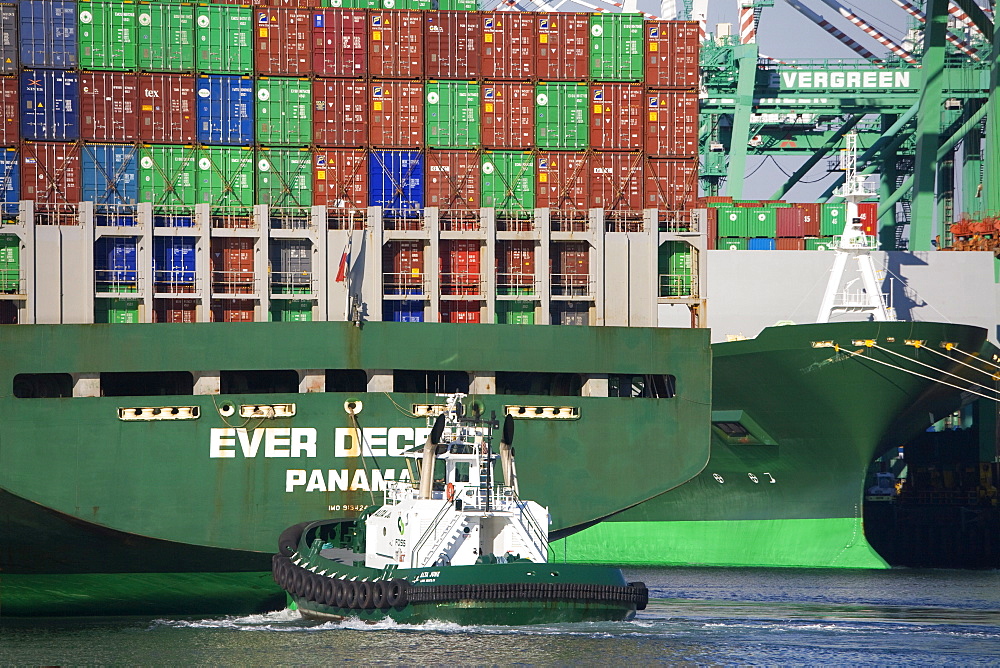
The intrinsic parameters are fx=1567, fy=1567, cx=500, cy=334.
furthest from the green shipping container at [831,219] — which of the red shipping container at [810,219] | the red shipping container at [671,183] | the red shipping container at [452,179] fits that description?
the red shipping container at [452,179]

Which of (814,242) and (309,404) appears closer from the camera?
(309,404)

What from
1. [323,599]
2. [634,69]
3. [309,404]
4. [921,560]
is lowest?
[921,560]

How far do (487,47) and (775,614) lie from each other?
13.3 m

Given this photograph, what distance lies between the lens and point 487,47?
110 feet

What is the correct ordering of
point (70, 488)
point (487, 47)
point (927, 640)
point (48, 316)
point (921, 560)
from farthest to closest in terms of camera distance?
point (921, 560)
point (487, 47)
point (48, 316)
point (70, 488)
point (927, 640)

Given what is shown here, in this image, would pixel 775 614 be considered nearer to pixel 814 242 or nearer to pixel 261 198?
pixel 261 198

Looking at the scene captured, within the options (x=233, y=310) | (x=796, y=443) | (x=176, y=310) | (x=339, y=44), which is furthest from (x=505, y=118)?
(x=796, y=443)

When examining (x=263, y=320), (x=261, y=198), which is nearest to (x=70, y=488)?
(x=263, y=320)

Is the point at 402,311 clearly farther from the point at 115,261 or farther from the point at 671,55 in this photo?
the point at 671,55

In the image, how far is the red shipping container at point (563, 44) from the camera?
1323 inches

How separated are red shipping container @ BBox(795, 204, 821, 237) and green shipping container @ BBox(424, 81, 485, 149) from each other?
20108 mm

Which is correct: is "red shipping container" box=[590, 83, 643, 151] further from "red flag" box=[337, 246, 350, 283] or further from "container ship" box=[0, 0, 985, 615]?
"red flag" box=[337, 246, 350, 283]

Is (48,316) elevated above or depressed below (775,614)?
above

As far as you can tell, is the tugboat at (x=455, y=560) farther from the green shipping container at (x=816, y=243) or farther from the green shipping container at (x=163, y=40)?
the green shipping container at (x=816, y=243)
